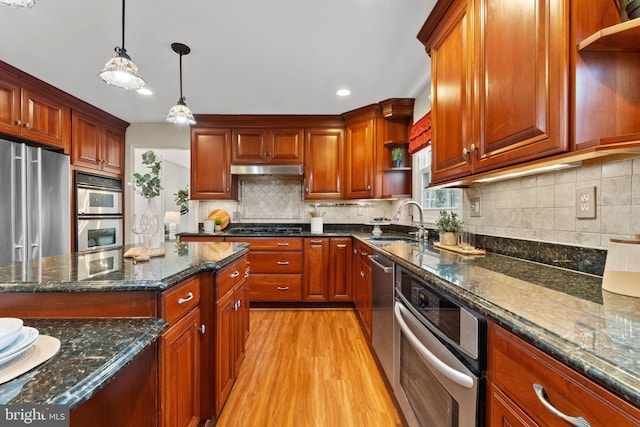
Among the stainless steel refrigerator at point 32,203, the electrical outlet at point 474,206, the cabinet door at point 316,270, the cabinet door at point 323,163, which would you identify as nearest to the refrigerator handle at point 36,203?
the stainless steel refrigerator at point 32,203

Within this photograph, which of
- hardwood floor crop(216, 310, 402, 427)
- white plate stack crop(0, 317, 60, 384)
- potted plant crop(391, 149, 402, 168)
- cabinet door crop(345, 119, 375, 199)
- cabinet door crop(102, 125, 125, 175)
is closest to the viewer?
white plate stack crop(0, 317, 60, 384)

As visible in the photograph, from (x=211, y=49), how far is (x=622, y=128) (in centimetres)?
240

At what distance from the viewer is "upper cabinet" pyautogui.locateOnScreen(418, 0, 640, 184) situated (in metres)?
0.86

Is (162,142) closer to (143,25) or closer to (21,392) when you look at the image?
(143,25)

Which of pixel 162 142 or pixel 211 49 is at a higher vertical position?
pixel 211 49

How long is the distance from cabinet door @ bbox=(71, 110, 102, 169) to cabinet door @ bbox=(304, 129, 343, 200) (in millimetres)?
2500

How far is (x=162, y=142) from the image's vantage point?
12.8ft

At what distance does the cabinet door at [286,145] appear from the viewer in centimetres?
363

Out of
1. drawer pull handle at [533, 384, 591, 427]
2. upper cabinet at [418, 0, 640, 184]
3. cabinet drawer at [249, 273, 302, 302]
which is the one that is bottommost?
cabinet drawer at [249, 273, 302, 302]

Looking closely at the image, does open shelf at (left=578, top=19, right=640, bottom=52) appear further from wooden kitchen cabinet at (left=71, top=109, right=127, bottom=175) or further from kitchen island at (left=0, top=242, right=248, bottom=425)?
wooden kitchen cabinet at (left=71, top=109, right=127, bottom=175)

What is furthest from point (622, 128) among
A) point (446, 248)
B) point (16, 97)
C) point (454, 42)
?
point (16, 97)

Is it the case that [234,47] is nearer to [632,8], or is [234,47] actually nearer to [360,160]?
[360,160]

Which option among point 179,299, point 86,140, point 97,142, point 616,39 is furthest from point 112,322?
point 97,142

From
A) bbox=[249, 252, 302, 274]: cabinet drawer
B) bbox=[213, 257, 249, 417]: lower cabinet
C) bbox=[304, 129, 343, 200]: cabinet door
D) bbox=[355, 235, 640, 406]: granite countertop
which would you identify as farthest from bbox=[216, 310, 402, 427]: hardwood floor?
bbox=[304, 129, 343, 200]: cabinet door
